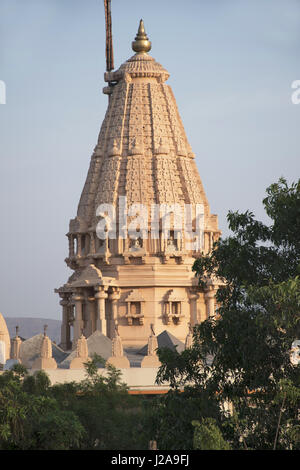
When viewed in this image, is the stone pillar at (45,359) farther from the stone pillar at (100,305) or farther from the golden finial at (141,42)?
the golden finial at (141,42)

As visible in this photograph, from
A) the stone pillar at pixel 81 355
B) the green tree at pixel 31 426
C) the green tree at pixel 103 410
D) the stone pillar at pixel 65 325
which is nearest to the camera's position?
the green tree at pixel 31 426

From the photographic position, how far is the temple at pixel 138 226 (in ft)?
211

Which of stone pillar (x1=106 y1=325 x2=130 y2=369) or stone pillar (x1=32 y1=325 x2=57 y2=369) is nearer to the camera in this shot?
stone pillar (x1=32 y1=325 x2=57 y2=369)

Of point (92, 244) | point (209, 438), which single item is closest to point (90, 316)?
point (92, 244)

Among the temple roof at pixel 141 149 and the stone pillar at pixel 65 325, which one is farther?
the stone pillar at pixel 65 325

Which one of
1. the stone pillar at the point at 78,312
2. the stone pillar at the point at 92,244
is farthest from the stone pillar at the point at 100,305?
the stone pillar at the point at 92,244

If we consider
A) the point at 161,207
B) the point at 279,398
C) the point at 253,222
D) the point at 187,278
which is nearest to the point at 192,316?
the point at 187,278

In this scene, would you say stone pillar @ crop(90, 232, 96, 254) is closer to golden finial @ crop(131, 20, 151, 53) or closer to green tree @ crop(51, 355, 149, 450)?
golden finial @ crop(131, 20, 151, 53)

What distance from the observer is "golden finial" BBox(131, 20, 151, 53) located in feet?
228

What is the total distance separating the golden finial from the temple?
0.20 feet

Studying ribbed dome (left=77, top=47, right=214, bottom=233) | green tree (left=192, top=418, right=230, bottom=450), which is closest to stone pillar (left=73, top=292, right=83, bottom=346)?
ribbed dome (left=77, top=47, right=214, bottom=233)

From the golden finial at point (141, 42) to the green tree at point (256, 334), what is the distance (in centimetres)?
3714

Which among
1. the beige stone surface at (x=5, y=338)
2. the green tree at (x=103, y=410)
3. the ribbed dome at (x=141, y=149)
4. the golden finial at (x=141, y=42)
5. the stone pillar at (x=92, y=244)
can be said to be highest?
the golden finial at (x=141, y=42)
